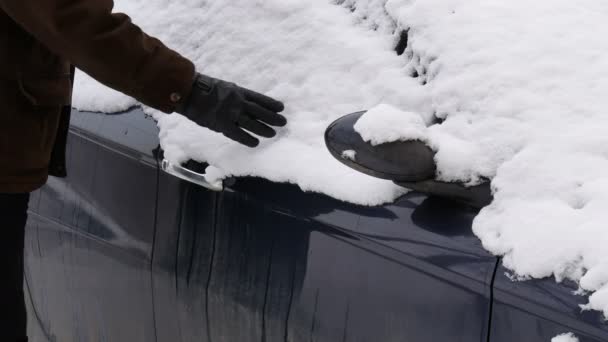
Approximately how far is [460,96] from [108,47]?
68 cm

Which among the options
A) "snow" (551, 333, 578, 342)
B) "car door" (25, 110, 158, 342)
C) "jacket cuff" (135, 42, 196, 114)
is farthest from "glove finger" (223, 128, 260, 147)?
"snow" (551, 333, 578, 342)

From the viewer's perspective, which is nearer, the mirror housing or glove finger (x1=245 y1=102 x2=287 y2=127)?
the mirror housing

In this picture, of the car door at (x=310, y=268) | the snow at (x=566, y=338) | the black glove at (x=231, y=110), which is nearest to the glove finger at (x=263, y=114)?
the black glove at (x=231, y=110)

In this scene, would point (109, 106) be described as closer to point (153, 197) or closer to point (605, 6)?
point (153, 197)

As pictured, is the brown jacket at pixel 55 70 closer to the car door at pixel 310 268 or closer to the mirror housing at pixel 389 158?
the car door at pixel 310 268

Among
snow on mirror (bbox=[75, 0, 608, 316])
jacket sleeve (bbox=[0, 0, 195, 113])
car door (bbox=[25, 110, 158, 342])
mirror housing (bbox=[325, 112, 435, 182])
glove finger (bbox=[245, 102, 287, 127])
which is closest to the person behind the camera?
snow on mirror (bbox=[75, 0, 608, 316])

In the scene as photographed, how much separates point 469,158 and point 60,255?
1.18m

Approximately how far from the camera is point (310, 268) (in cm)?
159

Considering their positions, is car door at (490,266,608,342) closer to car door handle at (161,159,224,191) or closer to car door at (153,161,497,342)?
car door at (153,161,497,342)

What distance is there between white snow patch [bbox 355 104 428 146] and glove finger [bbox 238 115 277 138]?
0.30 metres

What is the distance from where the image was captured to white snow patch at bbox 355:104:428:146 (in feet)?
4.83

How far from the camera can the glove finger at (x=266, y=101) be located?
1.77m

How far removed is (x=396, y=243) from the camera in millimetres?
1474

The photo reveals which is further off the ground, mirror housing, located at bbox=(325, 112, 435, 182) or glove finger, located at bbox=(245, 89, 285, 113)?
mirror housing, located at bbox=(325, 112, 435, 182)
